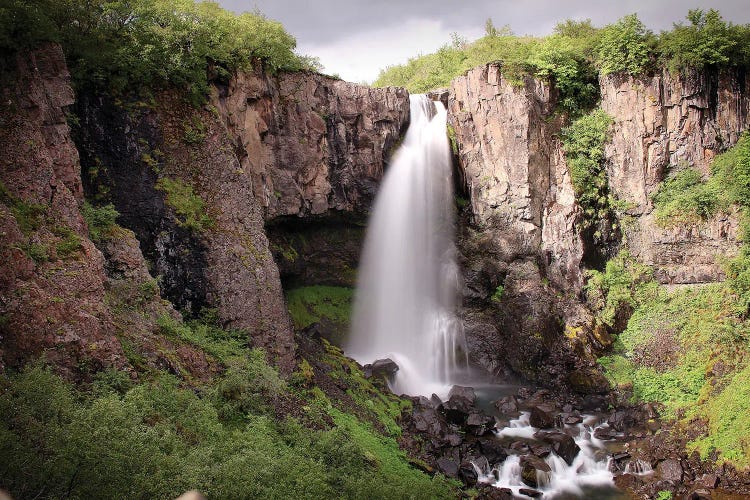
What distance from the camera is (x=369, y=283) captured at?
80.8 feet

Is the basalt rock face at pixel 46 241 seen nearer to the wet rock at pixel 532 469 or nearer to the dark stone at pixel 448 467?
the dark stone at pixel 448 467

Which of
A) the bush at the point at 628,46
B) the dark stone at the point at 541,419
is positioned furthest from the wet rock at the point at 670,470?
the bush at the point at 628,46

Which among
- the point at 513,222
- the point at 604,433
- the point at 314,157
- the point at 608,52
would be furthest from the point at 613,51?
the point at 604,433

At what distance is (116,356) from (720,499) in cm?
1554

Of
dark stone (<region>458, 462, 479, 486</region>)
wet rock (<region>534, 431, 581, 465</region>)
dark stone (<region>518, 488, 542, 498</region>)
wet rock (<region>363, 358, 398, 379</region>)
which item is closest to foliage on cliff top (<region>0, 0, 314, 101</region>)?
wet rock (<region>363, 358, 398, 379</region>)

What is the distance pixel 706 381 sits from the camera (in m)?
17.5

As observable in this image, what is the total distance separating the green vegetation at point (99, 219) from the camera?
12712 mm

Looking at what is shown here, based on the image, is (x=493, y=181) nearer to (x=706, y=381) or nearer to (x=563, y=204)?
(x=563, y=204)

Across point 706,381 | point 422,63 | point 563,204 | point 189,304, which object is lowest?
point 706,381

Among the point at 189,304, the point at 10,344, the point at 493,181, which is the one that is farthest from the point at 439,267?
the point at 10,344

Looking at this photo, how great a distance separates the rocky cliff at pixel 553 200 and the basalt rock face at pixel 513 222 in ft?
0.16

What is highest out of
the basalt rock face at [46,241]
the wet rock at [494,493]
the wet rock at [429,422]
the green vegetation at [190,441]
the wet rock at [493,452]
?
the basalt rock face at [46,241]

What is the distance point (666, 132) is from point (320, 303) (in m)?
18.0

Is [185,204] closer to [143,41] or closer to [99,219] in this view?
[99,219]
